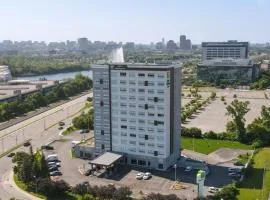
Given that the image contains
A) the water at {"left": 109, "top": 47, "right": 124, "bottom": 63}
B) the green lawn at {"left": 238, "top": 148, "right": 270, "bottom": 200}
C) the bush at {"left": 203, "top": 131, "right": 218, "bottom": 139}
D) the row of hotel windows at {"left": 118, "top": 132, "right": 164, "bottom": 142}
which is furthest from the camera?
the bush at {"left": 203, "top": 131, "right": 218, "bottom": 139}

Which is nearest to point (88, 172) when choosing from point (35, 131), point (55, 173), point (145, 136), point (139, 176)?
point (55, 173)

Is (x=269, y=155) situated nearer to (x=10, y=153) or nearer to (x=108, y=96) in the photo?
(x=108, y=96)

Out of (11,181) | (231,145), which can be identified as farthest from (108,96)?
(231,145)

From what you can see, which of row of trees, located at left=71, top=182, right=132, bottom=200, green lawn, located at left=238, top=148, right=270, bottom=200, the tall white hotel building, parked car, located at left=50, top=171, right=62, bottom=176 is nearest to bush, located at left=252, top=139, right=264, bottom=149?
green lawn, located at left=238, top=148, right=270, bottom=200

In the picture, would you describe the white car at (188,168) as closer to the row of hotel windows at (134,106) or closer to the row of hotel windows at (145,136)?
the row of hotel windows at (145,136)

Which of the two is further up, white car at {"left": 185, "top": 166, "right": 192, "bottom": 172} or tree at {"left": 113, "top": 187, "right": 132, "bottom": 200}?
tree at {"left": 113, "top": 187, "right": 132, "bottom": 200}

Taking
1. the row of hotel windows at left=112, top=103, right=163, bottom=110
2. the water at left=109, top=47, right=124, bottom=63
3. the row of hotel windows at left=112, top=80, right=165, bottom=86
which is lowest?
the row of hotel windows at left=112, top=103, right=163, bottom=110

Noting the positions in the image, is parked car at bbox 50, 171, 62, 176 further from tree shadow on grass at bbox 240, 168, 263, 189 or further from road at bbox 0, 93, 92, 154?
tree shadow on grass at bbox 240, 168, 263, 189

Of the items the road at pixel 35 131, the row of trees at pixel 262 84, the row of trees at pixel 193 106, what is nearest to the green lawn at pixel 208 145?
the row of trees at pixel 193 106
